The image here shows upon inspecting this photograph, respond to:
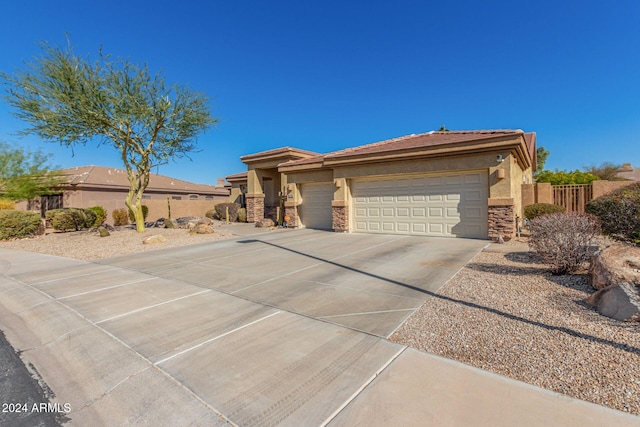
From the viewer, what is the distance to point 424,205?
492 inches

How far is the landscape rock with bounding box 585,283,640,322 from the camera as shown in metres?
3.74

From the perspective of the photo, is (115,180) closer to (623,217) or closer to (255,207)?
(255,207)

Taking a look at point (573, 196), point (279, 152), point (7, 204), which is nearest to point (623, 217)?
point (573, 196)

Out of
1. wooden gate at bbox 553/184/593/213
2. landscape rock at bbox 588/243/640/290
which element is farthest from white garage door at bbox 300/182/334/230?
landscape rock at bbox 588/243/640/290

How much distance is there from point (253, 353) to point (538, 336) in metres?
3.22

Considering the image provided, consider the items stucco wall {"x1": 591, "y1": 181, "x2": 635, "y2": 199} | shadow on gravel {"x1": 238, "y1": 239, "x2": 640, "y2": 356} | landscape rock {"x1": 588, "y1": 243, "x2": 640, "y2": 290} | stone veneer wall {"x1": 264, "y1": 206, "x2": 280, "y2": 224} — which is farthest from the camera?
stone veneer wall {"x1": 264, "y1": 206, "x2": 280, "y2": 224}

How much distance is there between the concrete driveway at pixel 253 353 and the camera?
2473 millimetres

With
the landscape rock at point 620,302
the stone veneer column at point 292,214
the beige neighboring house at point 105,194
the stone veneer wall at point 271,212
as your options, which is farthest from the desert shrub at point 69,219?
the landscape rock at point 620,302

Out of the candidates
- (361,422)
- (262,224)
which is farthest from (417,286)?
(262,224)

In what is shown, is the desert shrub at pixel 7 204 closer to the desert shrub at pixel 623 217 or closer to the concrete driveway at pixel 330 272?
the concrete driveway at pixel 330 272

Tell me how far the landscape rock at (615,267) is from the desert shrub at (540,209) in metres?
10.0

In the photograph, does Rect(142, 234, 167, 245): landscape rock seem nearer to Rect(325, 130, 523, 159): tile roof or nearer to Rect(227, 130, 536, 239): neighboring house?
Rect(227, 130, 536, 239): neighboring house

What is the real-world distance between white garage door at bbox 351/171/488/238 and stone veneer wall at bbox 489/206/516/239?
0.36 m

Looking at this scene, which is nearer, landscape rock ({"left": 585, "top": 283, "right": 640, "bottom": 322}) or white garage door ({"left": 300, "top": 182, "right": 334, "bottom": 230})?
landscape rock ({"left": 585, "top": 283, "right": 640, "bottom": 322})
